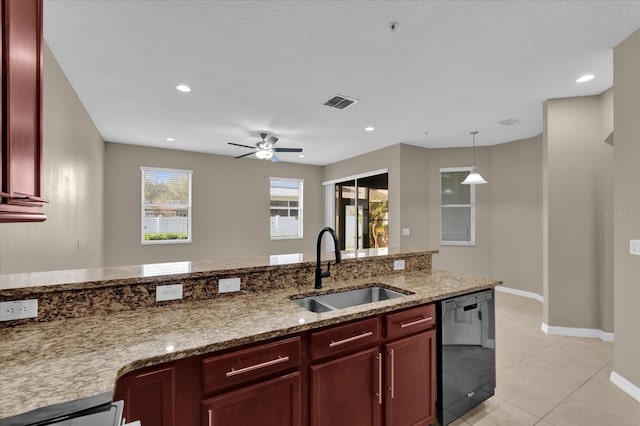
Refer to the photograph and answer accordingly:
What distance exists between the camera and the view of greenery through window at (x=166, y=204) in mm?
5875

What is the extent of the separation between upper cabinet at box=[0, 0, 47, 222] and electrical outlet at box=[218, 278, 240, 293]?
0.95m

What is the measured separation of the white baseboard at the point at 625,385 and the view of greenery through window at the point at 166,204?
6.40 m

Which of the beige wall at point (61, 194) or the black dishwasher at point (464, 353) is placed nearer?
the black dishwasher at point (464, 353)

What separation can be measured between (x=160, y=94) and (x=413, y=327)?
3486 mm

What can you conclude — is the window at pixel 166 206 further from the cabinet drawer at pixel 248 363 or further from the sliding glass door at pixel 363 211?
the cabinet drawer at pixel 248 363

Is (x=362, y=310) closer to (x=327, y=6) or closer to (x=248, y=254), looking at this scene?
(x=327, y=6)

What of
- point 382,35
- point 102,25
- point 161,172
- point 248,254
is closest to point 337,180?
point 248,254

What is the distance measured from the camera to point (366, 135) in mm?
5102

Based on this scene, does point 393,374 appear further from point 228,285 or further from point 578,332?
point 578,332

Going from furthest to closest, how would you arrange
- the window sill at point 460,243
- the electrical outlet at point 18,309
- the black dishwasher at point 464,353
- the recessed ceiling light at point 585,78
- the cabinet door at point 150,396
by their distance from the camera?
the window sill at point 460,243
the recessed ceiling light at point 585,78
the black dishwasher at point 464,353
the electrical outlet at point 18,309
the cabinet door at point 150,396

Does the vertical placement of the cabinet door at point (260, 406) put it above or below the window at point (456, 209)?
below

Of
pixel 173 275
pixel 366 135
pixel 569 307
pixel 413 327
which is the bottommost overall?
pixel 569 307

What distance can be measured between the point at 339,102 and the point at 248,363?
3118mm

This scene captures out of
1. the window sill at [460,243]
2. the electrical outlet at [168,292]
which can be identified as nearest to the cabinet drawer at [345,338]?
the electrical outlet at [168,292]
